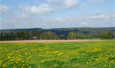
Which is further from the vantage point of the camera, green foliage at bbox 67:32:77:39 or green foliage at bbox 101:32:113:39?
green foliage at bbox 67:32:77:39

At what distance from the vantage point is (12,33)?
90.4ft

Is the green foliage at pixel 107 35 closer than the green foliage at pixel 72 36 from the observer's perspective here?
Yes

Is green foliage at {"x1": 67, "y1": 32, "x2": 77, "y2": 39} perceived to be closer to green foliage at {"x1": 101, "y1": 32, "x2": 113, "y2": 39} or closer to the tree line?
the tree line

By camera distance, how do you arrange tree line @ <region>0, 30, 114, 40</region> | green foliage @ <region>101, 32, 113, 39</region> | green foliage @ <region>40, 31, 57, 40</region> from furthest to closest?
1. green foliage @ <region>101, 32, 113, 39</region>
2. green foliage @ <region>40, 31, 57, 40</region>
3. tree line @ <region>0, 30, 114, 40</region>

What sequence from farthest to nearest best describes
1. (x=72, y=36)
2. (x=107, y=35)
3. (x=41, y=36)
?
(x=72, y=36), (x=107, y=35), (x=41, y=36)

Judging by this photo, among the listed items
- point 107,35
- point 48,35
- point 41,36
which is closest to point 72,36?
point 48,35

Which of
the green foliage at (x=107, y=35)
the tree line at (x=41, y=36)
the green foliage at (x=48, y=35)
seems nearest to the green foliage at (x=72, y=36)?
the tree line at (x=41, y=36)

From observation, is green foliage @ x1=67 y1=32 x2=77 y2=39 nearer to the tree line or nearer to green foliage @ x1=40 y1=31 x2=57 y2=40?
the tree line

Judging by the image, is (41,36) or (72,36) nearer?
(41,36)

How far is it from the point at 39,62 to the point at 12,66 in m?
1.98

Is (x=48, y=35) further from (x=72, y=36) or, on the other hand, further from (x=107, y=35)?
(x=107, y=35)

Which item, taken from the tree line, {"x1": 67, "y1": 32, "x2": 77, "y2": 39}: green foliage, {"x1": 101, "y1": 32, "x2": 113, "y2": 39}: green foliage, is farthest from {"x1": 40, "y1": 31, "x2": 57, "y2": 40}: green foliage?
{"x1": 101, "y1": 32, "x2": 113, "y2": 39}: green foliage

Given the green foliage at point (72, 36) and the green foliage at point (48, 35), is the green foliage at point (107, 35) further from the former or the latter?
the green foliage at point (48, 35)

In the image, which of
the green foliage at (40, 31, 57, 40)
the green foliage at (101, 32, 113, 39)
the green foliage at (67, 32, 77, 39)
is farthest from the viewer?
the green foliage at (67, 32, 77, 39)
